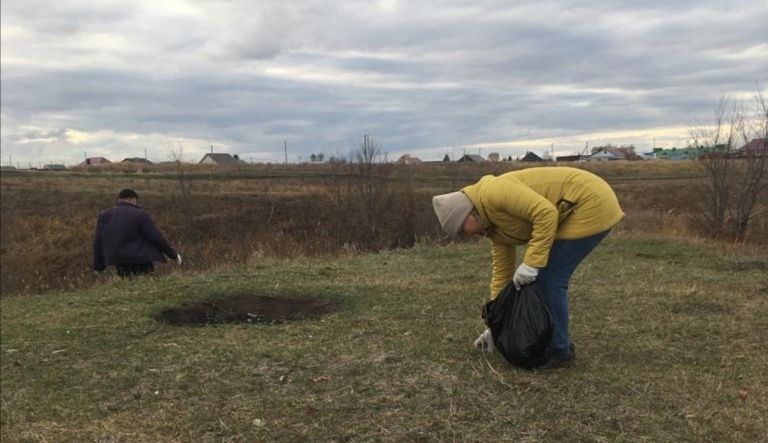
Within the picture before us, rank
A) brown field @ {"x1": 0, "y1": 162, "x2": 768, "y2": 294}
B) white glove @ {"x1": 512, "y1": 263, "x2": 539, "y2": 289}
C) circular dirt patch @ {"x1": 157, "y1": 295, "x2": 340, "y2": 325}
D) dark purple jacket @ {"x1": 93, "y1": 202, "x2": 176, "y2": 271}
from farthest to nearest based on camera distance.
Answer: brown field @ {"x1": 0, "y1": 162, "x2": 768, "y2": 294}
dark purple jacket @ {"x1": 93, "y1": 202, "x2": 176, "y2": 271}
circular dirt patch @ {"x1": 157, "y1": 295, "x2": 340, "y2": 325}
white glove @ {"x1": 512, "y1": 263, "x2": 539, "y2": 289}

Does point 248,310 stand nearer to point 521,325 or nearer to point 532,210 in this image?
point 521,325

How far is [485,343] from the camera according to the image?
471cm

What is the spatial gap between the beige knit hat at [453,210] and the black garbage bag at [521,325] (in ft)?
Result: 1.96

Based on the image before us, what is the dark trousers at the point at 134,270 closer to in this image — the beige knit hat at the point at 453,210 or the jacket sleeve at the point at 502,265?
the jacket sleeve at the point at 502,265

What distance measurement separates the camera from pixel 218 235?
24.2m

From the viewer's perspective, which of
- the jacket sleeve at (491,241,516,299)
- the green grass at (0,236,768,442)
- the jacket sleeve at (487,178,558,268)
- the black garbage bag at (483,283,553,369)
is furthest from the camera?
the jacket sleeve at (491,241,516,299)

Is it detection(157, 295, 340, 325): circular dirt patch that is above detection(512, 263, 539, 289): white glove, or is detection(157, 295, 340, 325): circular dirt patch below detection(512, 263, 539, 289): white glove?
below

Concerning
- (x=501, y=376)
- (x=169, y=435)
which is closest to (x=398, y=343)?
(x=501, y=376)

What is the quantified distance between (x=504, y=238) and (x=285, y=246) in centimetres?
1180

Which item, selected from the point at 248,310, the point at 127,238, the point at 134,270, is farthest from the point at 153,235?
the point at 248,310

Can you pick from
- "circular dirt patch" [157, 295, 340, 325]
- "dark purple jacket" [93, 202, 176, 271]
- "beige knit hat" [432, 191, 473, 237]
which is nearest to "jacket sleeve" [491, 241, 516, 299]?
"beige knit hat" [432, 191, 473, 237]

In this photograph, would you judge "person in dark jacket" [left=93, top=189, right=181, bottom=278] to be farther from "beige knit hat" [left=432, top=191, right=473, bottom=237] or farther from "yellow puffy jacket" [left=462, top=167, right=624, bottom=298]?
"yellow puffy jacket" [left=462, top=167, right=624, bottom=298]

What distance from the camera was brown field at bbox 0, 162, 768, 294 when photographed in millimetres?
18781

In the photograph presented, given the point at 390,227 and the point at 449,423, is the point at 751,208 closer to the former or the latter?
Answer: the point at 390,227
